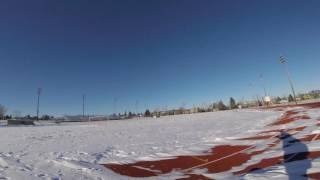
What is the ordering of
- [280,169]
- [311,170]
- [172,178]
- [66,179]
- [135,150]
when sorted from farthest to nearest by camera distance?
[135,150] → [172,178] → [66,179] → [280,169] → [311,170]

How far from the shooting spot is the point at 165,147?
15469mm

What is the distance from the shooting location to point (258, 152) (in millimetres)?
12141

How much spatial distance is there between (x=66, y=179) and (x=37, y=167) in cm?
207

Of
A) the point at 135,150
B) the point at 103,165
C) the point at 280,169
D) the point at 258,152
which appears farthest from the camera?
the point at 135,150

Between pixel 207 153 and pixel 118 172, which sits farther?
pixel 207 153

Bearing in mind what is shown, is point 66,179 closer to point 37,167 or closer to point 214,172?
point 37,167

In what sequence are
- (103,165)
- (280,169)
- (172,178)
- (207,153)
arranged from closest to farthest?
(280,169)
(172,178)
(103,165)
(207,153)

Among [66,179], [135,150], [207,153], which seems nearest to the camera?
[66,179]

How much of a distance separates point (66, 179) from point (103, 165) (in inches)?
102

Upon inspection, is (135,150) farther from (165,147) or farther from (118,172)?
(118,172)

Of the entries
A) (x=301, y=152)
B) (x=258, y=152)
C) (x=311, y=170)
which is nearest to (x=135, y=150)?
(x=258, y=152)

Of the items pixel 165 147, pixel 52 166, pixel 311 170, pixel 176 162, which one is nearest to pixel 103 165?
pixel 52 166

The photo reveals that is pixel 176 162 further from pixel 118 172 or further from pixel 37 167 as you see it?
pixel 37 167

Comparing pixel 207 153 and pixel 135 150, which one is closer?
pixel 207 153
